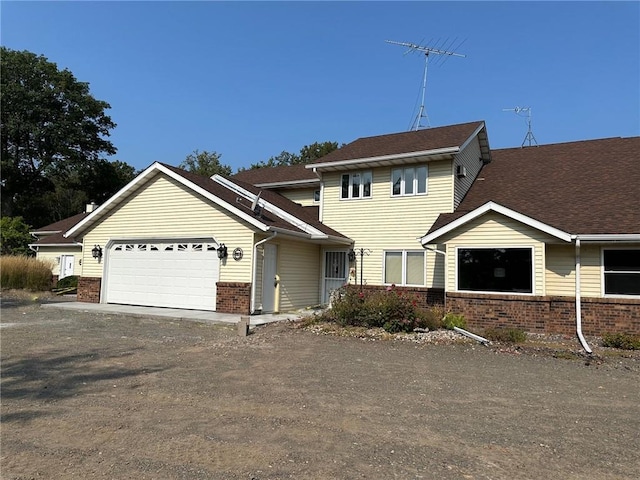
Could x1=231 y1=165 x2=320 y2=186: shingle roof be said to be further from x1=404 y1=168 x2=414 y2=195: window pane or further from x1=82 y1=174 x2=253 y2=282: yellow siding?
x1=82 y1=174 x2=253 y2=282: yellow siding

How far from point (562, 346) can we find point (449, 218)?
556 centimetres

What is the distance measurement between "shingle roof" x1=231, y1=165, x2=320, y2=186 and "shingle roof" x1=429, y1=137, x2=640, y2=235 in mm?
7113

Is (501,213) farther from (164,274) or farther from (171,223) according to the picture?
(164,274)

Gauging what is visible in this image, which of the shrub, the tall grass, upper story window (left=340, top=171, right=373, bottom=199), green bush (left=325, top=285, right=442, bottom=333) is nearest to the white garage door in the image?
green bush (left=325, top=285, right=442, bottom=333)

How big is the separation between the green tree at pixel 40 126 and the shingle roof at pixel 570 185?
3820 cm

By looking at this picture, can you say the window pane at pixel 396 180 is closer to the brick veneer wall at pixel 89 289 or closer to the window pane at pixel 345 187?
the window pane at pixel 345 187

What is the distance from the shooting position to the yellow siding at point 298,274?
15.2m

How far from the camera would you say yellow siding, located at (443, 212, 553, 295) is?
11.6 metres

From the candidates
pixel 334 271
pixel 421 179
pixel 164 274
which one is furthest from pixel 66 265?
pixel 421 179

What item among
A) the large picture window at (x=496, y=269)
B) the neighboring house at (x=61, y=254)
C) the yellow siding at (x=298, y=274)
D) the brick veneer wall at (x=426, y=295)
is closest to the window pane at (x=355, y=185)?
the yellow siding at (x=298, y=274)

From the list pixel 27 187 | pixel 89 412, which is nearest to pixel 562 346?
pixel 89 412

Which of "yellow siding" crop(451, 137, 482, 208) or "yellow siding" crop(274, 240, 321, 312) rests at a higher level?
"yellow siding" crop(451, 137, 482, 208)

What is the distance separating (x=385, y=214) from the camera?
1602 cm

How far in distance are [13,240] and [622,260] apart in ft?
110
